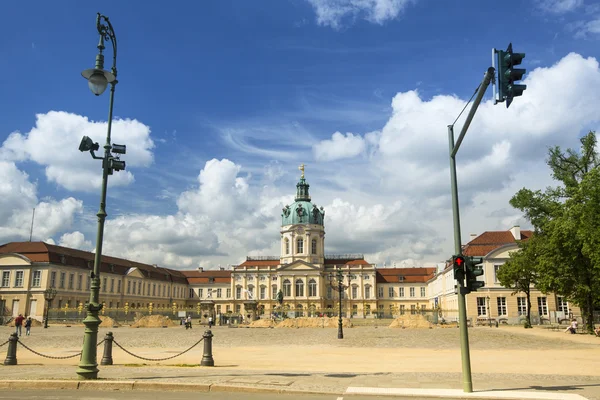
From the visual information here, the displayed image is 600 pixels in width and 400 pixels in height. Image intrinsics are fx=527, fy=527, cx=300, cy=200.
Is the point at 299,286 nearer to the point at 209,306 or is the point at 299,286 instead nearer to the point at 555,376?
the point at 209,306

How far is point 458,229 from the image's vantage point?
528 inches

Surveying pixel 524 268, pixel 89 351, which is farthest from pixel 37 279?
pixel 89 351

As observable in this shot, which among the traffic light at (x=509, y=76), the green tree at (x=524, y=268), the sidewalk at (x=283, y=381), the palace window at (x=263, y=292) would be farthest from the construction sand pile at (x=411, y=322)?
the palace window at (x=263, y=292)

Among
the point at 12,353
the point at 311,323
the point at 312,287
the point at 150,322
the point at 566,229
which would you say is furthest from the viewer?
the point at 312,287

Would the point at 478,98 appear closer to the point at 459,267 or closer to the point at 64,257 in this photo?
the point at 459,267

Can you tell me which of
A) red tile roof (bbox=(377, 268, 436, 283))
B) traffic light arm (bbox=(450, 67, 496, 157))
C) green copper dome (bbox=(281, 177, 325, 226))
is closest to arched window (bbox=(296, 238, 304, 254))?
green copper dome (bbox=(281, 177, 325, 226))

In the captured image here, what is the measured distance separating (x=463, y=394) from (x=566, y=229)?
28.0 metres

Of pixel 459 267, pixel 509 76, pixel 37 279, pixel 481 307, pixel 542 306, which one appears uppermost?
pixel 509 76

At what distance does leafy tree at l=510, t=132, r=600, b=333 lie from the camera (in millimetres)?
36781

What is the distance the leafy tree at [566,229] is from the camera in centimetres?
3678

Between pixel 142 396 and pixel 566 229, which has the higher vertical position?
pixel 566 229

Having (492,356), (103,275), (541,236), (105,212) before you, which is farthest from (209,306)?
(105,212)

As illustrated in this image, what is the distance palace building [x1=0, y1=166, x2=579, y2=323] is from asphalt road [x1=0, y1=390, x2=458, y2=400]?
59464 millimetres

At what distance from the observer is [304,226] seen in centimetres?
11312
